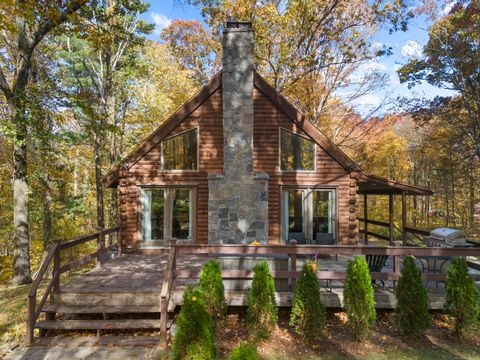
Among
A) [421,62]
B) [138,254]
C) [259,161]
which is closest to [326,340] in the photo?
[259,161]

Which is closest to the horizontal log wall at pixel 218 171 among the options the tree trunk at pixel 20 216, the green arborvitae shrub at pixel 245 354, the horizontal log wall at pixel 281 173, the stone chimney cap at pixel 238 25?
the horizontal log wall at pixel 281 173

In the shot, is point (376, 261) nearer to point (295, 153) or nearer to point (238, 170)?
point (238, 170)

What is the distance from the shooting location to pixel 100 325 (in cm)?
534

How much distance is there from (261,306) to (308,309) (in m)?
0.79

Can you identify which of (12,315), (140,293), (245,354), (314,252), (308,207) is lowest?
(12,315)

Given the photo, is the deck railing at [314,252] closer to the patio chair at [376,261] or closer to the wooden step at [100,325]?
the patio chair at [376,261]

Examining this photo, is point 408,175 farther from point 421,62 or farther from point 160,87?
point 160,87

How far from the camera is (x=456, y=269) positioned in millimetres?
5195

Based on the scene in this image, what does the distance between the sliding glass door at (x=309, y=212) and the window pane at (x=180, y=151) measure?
11.3 feet

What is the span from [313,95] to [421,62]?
6022 millimetres

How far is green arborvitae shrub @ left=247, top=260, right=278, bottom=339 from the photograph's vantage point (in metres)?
4.99

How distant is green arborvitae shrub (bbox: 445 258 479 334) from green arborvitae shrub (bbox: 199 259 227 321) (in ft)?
13.1

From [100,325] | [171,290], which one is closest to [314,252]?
[171,290]

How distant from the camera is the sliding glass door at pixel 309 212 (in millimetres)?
10344
